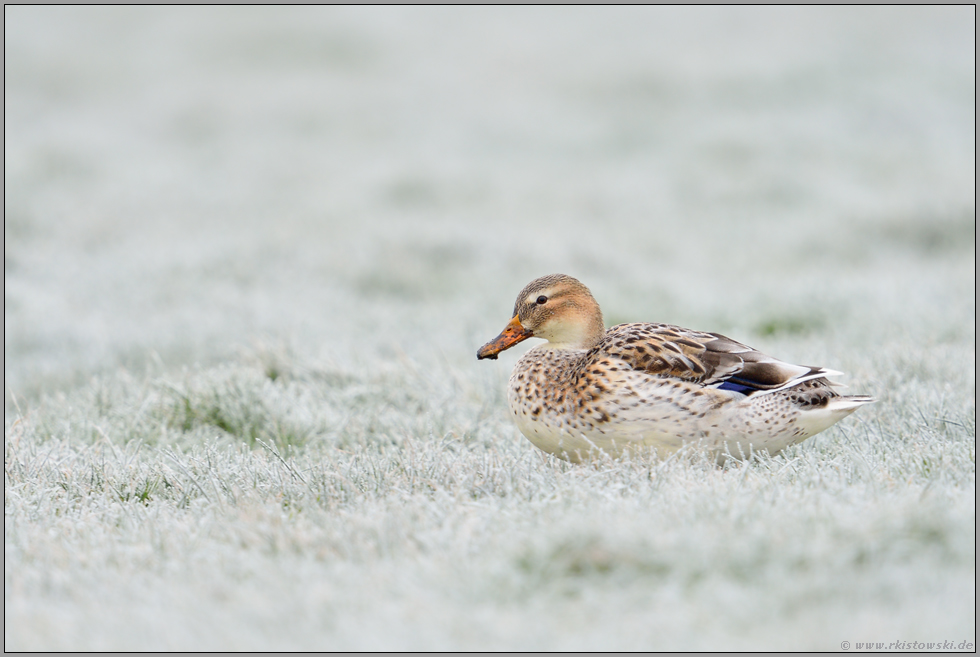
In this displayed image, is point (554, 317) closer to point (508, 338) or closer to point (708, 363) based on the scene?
point (508, 338)

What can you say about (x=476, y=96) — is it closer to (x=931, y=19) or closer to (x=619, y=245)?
(x=619, y=245)

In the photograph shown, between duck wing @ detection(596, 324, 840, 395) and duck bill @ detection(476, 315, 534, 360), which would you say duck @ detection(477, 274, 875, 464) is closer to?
duck wing @ detection(596, 324, 840, 395)

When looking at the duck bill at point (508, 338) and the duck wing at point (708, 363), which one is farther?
the duck bill at point (508, 338)

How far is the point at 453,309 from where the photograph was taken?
8609 mm

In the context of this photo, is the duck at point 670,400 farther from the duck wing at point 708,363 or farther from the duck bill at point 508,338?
the duck bill at point 508,338

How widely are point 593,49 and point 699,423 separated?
59.7ft

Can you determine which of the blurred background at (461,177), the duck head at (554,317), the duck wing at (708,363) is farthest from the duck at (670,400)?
the blurred background at (461,177)

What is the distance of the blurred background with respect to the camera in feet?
26.5

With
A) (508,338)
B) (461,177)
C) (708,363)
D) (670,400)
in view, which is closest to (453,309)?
(508,338)

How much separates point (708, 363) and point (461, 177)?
9999 mm

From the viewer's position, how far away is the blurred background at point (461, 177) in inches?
318

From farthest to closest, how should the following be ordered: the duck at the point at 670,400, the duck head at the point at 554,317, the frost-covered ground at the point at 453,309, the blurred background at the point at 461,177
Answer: the blurred background at the point at 461,177 → the duck head at the point at 554,317 → the duck at the point at 670,400 → the frost-covered ground at the point at 453,309

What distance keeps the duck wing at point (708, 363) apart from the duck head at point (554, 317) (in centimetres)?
22

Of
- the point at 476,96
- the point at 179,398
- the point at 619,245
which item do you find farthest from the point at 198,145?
the point at 179,398
